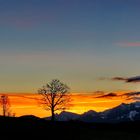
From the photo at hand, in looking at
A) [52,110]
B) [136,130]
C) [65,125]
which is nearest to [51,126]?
[65,125]

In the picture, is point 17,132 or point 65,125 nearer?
point 17,132

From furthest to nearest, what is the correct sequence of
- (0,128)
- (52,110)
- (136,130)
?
(52,110) < (136,130) < (0,128)

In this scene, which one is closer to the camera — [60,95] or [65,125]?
[65,125]

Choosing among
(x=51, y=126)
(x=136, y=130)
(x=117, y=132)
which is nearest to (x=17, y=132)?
(x=51, y=126)

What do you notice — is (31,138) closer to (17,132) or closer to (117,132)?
(17,132)

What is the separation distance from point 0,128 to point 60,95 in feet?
218

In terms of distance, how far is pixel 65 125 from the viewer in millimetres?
90938

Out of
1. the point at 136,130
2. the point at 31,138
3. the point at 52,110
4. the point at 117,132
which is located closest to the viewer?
the point at 31,138

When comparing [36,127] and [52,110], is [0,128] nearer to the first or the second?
[36,127]

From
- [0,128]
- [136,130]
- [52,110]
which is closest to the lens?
[0,128]

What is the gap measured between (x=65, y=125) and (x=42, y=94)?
195 feet

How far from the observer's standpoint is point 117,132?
8725 cm

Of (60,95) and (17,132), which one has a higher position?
(60,95)

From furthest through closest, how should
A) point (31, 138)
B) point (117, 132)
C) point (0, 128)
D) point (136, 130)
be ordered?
point (136, 130) < point (117, 132) < point (0, 128) < point (31, 138)
